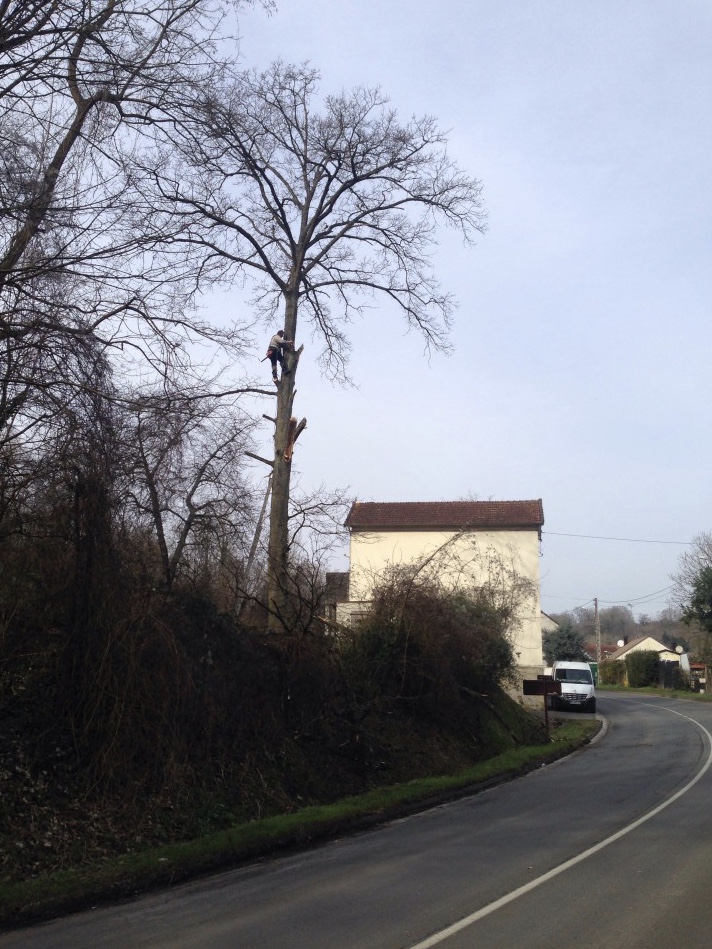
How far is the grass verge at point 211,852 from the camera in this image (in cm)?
775

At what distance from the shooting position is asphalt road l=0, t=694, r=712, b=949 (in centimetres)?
683

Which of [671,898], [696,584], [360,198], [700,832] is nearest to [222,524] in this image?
[360,198]

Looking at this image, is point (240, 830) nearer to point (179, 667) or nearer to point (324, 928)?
point (179, 667)

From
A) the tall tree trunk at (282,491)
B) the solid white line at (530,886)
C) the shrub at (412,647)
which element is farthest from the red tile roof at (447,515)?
the solid white line at (530,886)

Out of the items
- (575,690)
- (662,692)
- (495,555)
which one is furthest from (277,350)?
(662,692)

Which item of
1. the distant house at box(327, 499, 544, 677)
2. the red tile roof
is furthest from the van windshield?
the red tile roof

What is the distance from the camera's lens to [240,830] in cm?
1062

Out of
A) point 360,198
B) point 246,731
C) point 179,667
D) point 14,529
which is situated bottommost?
point 246,731

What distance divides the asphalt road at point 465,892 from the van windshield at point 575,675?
24234 mm

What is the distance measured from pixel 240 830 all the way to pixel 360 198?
13.5 meters

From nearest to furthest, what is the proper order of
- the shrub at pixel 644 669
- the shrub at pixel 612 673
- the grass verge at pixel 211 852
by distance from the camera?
the grass verge at pixel 211 852, the shrub at pixel 644 669, the shrub at pixel 612 673

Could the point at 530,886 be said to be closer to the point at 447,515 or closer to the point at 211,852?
the point at 211,852

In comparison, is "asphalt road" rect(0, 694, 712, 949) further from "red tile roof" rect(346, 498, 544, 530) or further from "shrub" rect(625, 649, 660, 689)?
"shrub" rect(625, 649, 660, 689)

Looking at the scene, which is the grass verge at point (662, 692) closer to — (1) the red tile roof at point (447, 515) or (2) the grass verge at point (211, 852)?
(1) the red tile roof at point (447, 515)
